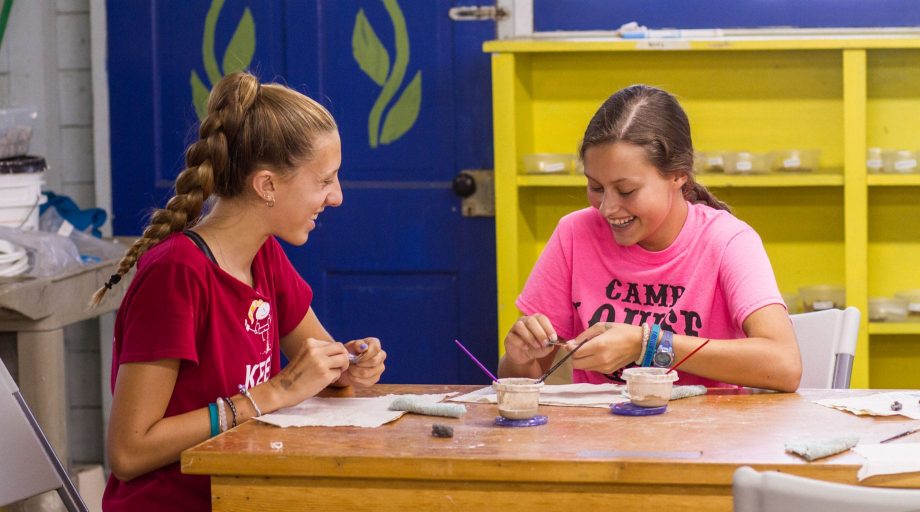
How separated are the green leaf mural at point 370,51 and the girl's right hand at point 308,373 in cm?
228

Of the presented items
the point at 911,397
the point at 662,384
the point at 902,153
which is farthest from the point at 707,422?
the point at 902,153

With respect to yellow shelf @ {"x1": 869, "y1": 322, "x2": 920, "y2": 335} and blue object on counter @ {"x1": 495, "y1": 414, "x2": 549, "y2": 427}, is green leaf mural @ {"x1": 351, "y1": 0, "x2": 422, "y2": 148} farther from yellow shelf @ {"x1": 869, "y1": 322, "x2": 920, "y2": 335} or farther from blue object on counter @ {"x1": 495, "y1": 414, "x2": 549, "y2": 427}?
blue object on counter @ {"x1": 495, "y1": 414, "x2": 549, "y2": 427}

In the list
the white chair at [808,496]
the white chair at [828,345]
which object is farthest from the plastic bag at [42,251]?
the white chair at [808,496]

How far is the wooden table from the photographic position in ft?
6.12

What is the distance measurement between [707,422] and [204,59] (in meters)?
2.92

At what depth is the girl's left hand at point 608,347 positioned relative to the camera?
2.35 metres

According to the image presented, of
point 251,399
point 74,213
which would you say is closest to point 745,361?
point 251,399

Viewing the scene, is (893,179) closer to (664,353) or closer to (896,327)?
(896,327)

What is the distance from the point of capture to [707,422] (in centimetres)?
212

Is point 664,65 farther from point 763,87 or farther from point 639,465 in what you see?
point 639,465

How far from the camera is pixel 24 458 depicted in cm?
231

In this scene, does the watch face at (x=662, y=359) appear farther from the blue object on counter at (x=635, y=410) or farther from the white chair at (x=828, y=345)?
the white chair at (x=828, y=345)

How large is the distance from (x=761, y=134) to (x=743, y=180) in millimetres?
315

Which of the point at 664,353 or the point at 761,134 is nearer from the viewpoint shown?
the point at 664,353
